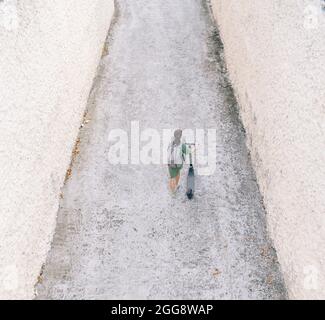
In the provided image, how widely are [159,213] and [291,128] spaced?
304cm

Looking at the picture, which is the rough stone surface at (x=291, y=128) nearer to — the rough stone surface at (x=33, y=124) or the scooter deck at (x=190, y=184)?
the scooter deck at (x=190, y=184)

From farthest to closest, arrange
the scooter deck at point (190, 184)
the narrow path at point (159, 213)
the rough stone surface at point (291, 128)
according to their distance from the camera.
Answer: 1. the scooter deck at point (190, 184)
2. the narrow path at point (159, 213)
3. the rough stone surface at point (291, 128)

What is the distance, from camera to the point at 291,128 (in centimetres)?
725

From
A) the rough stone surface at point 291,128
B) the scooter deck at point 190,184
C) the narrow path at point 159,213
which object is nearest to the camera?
the rough stone surface at point 291,128

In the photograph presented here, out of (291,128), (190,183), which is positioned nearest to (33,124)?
(190,183)

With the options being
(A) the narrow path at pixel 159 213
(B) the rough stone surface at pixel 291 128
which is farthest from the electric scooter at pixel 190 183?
(B) the rough stone surface at pixel 291 128

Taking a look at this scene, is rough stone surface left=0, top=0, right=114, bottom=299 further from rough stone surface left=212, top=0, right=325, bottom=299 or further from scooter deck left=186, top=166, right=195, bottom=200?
rough stone surface left=212, top=0, right=325, bottom=299

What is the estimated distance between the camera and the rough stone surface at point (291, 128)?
639cm

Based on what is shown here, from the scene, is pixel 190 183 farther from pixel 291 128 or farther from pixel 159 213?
pixel 291 128

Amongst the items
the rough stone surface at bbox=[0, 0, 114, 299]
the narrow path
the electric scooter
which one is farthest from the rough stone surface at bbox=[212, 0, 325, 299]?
the rough stone surface at bbox=[0, 0, 114, 299]

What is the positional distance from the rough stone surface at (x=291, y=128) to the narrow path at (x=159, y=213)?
533 millimetres

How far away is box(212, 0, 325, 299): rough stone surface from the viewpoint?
21.0 ft
